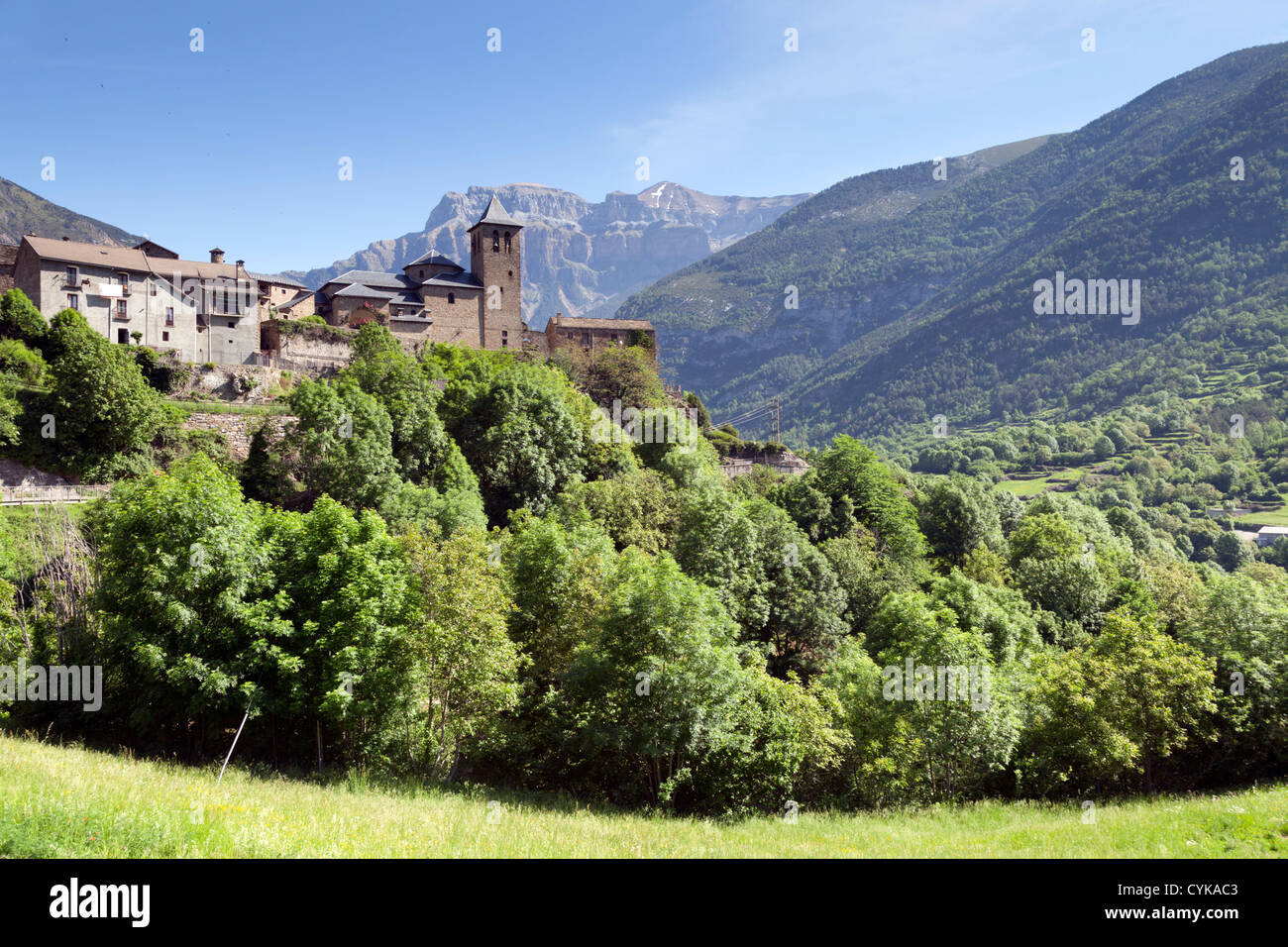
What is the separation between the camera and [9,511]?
34375mm

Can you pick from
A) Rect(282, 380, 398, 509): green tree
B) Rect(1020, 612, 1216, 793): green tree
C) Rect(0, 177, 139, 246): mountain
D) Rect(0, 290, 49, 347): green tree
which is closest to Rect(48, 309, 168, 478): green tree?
Rect(282, 380, 398, 509): green tree

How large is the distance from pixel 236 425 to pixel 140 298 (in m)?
16.2

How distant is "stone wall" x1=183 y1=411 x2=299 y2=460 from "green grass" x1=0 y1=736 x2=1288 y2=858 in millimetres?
26945

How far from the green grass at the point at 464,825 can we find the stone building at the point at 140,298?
1670 inches

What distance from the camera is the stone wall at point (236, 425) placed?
44688 mm

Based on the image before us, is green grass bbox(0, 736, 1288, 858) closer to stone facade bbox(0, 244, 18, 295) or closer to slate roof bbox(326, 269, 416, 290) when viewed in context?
stone facade bbox(0, 244, 18, 295)

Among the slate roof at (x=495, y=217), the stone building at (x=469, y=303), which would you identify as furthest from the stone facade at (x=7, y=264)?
the slate roof at (x=495, y=217)

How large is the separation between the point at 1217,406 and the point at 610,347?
6690 inches

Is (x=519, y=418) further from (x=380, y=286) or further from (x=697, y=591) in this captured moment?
(x=380, y=286)

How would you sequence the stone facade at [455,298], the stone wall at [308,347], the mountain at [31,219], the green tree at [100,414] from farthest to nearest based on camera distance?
the mountain at [31,219], the stone facade at [455,298], the stone wall at [308,347], the green tree at [100,414]

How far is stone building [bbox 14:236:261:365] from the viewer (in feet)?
172

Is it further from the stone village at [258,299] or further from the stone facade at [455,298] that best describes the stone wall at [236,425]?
the stone facade at [455,298]

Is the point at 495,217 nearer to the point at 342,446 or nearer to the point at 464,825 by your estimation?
the point at 342,446
